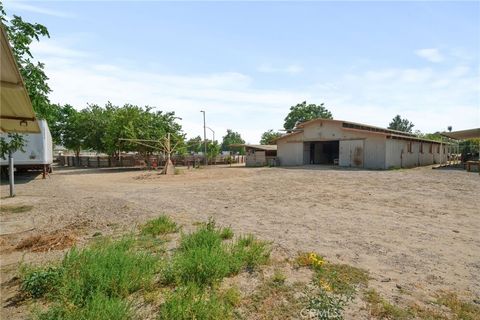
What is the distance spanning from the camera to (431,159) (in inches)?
1339

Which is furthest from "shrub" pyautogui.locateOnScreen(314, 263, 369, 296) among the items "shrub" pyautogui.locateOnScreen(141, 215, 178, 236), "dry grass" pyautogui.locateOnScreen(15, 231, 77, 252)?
"dry grass" pyautogui.locateOnScreen(15, 231, 77, 252)

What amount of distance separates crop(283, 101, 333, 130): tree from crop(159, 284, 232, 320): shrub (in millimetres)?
66084

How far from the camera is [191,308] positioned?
3.21m

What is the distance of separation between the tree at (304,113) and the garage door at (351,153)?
39.9 meters

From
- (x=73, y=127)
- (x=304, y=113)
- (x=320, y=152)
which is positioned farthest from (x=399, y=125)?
(x=73, y=127)

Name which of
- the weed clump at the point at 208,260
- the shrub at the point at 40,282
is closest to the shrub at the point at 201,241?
the weed clump at the point at 208,260

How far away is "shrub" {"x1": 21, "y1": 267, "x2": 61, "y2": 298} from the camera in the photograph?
12.6ft

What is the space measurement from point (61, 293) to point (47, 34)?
511 cm

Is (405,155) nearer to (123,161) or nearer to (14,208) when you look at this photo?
(14,208)

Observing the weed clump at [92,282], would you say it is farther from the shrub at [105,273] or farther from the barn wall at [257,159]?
the barn wall at [257,159]

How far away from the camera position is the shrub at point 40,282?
384cm

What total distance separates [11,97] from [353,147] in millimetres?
27712

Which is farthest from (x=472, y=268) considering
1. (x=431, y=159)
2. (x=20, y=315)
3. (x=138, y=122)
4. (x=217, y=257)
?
(x=431, y=159)

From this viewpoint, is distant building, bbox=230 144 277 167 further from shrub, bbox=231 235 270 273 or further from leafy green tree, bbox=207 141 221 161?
shrub, bbox=231 235 270 273
